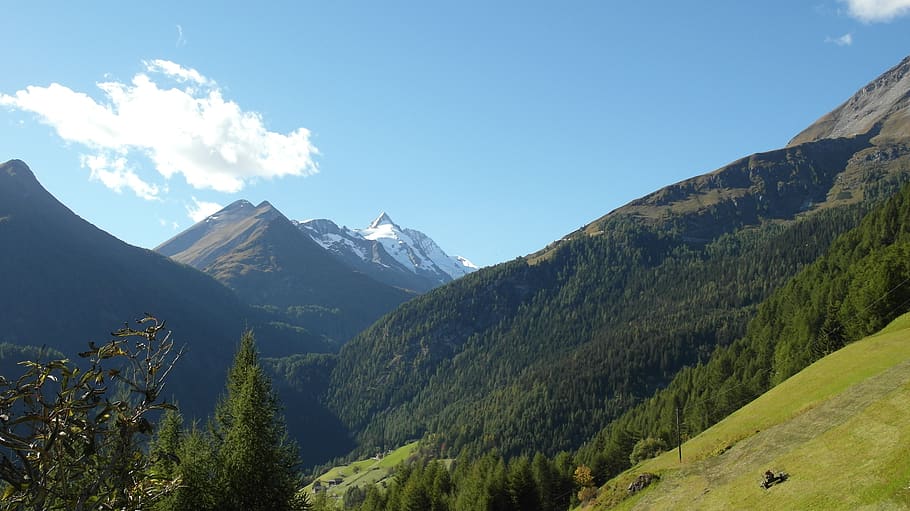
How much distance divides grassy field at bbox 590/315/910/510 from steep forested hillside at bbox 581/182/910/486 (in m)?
13.8

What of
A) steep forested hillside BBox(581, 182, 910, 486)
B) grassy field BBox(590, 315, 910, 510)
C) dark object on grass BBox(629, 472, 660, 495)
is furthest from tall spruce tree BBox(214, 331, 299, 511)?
steep forested hillside BBox(581, 182, 910, 486)

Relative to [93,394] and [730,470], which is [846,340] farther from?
[93,394]

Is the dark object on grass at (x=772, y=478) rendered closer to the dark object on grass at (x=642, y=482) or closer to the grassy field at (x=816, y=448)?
the grassy field at (x=816, y=448)

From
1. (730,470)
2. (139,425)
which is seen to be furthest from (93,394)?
(730,470)

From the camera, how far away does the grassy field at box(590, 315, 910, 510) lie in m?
31.5

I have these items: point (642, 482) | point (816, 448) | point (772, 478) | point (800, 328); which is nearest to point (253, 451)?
point (772, 478)

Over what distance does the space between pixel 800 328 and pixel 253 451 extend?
118 m

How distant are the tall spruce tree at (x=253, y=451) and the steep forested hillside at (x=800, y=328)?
9019 centimetres

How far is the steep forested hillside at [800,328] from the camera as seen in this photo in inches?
3526

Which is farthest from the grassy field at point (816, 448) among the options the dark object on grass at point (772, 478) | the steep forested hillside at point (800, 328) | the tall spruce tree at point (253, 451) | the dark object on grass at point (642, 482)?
the tall spruce tree at point (253, 451)

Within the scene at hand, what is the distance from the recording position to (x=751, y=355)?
458 feet

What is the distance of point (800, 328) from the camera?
380 feet

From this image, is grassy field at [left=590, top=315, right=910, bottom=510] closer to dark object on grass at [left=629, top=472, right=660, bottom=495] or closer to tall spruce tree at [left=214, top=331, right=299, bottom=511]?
dark object on grass at [left=629, top=472, right=660, bottom=495]

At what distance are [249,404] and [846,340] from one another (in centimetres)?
9845
